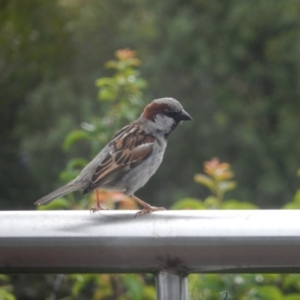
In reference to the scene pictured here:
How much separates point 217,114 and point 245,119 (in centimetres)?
56

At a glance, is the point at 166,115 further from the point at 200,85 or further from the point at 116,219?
the point at 200,85

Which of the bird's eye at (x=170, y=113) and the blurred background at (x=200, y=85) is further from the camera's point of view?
the blurred background at (x=200, y=85)

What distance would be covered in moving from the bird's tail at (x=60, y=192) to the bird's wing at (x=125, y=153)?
0.12 meters

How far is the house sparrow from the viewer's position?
271 centimetres

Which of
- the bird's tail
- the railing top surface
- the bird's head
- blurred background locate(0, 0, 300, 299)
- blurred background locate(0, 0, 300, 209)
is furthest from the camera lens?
blurred background locate(0, 0, 300, 209)

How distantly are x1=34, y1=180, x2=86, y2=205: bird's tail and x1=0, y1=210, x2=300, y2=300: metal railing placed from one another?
1.06 metres

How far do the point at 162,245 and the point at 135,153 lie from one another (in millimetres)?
1648

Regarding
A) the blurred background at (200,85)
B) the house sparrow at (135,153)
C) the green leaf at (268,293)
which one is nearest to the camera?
the green leaf at (268,293)

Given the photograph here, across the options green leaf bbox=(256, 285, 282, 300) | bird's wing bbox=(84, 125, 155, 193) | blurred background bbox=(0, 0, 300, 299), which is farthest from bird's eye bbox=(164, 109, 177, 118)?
blurred background bbox=(0, 0, 300, 299)

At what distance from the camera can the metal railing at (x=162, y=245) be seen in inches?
44.1

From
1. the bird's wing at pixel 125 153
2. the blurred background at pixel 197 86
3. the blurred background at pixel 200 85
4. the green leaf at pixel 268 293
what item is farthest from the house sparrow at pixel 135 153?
the blurred background at pixel 200 85

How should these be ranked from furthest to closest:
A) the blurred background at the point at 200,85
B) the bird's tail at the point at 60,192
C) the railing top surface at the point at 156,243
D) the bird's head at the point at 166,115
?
1. the blurred background at the point at 200,85
2. the bird's head at the point at 166,115
3. the bird's tail at the point at 60,192
4. the railing top surface at the point at 156,243

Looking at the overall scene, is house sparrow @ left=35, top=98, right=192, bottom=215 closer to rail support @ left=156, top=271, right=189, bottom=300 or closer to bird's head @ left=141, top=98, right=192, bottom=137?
bird's head @ left=141, top=98, right=192, bottom=137

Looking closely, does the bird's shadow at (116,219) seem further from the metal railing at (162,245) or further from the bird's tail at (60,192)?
the bird's tail at (60,192)
